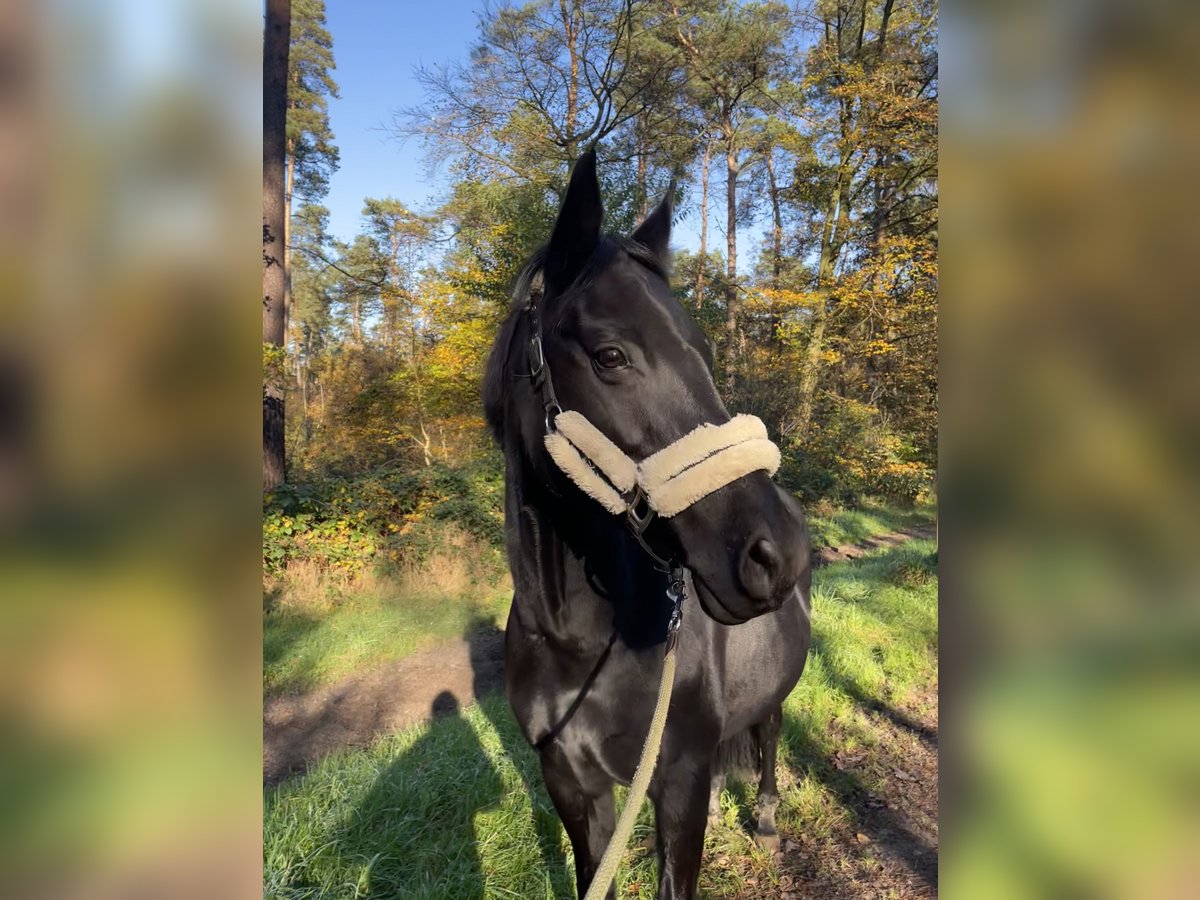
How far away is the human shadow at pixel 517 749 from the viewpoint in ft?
10.3

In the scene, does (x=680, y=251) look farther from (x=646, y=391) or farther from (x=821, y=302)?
(x=646, y=391)

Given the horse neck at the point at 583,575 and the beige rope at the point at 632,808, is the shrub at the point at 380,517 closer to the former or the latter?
the horse neck at the point at 583,575

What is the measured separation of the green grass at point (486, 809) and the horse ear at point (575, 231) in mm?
2797

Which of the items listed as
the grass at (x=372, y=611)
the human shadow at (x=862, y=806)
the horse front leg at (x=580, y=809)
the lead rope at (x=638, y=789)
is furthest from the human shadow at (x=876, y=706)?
the grass at (x=372, y=611)

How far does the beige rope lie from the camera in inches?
43.9

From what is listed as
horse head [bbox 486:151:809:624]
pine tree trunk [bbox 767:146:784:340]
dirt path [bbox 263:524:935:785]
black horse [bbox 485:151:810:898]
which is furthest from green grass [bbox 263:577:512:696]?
pine tree trunk [bbox 767:146:784:340]

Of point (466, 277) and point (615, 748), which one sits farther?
point (466, 277)

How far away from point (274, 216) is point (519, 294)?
751cm

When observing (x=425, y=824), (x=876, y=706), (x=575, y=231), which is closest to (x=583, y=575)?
(x=575, y=231)
